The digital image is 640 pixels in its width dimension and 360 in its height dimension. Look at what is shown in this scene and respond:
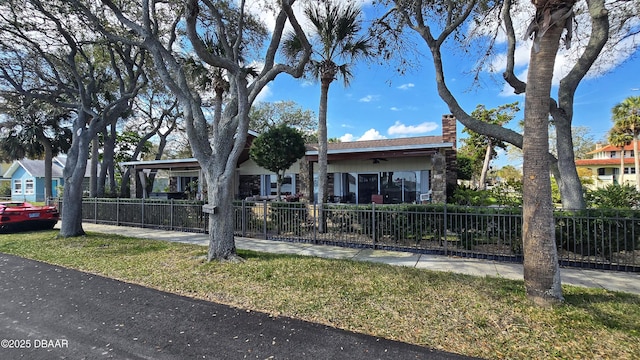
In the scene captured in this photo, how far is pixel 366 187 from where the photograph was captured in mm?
15469

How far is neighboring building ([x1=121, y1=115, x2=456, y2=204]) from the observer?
12142mm

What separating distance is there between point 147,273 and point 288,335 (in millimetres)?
3662

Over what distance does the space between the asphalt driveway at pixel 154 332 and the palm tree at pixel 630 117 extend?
32.7 m

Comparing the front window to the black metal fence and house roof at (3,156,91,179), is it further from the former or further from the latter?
the black metal fence

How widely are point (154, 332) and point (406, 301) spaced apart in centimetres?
321

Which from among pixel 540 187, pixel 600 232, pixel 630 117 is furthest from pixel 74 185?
pixel 630 117

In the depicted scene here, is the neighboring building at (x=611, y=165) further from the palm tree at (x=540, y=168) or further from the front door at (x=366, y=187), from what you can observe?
the palm tree at (x=540, y=168)

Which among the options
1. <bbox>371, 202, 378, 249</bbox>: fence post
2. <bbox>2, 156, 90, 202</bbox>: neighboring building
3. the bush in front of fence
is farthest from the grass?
<bbox>2, 156, 90, 202</bbox>: neighboring building

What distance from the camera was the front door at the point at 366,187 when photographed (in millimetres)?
15242

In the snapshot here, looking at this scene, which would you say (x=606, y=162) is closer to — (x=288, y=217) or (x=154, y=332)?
(x=288, y=217)

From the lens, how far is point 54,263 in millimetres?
6379

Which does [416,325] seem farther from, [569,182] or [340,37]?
[340,37]

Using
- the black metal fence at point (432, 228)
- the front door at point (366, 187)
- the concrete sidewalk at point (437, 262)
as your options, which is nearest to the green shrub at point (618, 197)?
the black metal fence at point (432, 228)

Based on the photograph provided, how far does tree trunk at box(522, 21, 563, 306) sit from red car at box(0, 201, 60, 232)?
573 inches
